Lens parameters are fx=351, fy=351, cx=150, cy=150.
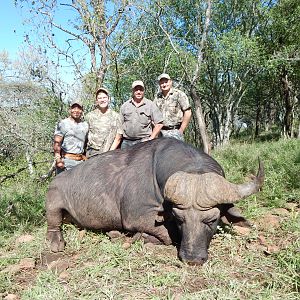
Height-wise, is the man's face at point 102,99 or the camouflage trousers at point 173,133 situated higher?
the man's face at point 102,99

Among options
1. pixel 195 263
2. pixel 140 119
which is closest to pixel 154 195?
pixel 195 263

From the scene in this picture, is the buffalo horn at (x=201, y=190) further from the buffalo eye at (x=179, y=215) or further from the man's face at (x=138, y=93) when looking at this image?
the man's face at (x=138, y=93)

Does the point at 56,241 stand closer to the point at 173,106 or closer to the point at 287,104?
the point at 173,106

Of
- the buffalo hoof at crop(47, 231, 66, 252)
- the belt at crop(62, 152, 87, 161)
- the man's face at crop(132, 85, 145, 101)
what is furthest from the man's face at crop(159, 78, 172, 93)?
the buffalo hoof at crop(47, 231, 66, 252)

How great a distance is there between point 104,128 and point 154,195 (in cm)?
225

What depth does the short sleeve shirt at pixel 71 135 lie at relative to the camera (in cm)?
589

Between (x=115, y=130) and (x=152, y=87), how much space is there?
59.8 feet

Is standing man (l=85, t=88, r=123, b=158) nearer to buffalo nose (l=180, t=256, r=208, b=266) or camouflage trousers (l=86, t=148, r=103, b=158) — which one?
camouflage trousers (l=86, t=148, r=103, b=158)

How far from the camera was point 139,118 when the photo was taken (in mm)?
5883

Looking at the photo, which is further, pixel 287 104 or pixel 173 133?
pixel 287 104

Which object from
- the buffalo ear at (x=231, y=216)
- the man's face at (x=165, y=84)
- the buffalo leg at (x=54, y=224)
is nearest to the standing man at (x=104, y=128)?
the man's face at (x=165, y=84)

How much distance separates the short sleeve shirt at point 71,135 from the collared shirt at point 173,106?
158 cm

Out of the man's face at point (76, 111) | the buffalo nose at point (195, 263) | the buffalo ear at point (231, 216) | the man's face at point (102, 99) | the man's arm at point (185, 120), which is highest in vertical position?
the man's face at point (102, 99)

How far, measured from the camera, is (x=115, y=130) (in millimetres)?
6059
